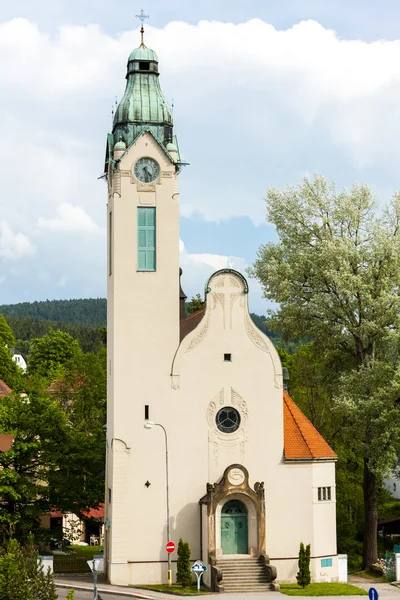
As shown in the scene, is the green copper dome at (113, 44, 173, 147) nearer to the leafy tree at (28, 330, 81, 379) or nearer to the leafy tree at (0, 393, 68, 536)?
the leafy tree at (0, 393, 68, 536)

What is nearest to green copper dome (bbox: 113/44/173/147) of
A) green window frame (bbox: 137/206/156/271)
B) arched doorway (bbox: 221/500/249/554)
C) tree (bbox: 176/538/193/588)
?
green window frame (bbox: 137/206/156/271)

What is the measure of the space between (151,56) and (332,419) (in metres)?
23.3

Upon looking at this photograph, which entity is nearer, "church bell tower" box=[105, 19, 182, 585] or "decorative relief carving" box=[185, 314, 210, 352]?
"church bell tower" box=[105, 19, 182, 585]

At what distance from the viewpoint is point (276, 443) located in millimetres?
42500

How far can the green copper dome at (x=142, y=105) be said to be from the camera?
144ft

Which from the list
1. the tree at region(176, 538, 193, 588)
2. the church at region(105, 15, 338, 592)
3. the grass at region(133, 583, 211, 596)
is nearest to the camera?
the grass at region(133, 583, 211, 596)

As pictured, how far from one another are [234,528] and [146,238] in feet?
42.7

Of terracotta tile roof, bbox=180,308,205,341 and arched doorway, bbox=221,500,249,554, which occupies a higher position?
terracotta tile roof, bbox=180,308,205,341

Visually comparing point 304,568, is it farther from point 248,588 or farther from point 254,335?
point 254,335

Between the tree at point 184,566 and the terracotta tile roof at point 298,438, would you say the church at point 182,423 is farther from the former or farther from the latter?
the tree at point 184,566

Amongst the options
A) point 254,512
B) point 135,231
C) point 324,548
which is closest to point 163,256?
point 135,231

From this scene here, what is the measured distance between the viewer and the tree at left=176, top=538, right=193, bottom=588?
39562 millimetres

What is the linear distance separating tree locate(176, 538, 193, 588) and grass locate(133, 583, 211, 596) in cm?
31

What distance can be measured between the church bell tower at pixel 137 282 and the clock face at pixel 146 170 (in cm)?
4
